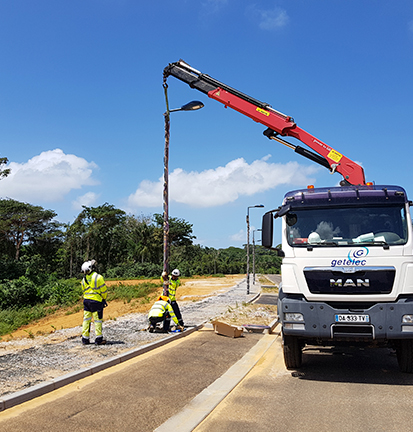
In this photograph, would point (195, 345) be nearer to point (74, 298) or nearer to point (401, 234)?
point (401, 234)

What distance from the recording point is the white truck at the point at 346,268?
6.57 meters

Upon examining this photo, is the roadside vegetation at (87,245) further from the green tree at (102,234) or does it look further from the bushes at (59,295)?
the bushes at (59,295)

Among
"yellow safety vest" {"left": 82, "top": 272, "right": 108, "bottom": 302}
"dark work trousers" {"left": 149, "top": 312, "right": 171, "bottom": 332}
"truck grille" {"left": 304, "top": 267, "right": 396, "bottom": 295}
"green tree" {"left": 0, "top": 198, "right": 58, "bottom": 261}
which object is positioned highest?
"green tree" {"left": 0, "top": 198, "right": 58, "bottom": 261}

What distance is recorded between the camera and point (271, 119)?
1204 cm

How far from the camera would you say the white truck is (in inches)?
→ 259

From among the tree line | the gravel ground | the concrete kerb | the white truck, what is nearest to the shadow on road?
the white truck

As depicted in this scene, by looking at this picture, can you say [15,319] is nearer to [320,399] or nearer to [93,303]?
[93,303]

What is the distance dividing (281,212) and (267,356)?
11.1 feet

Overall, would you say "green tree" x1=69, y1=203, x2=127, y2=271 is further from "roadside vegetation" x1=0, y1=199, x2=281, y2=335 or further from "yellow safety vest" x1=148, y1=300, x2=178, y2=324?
"yellow safety vest" x1=148, y1=300, x2=178, y2=324

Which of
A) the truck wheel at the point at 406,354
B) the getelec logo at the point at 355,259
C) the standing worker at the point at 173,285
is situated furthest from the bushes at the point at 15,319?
the truck wheel at the point at 406,354

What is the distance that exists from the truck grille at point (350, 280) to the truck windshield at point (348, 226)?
454 millimetres

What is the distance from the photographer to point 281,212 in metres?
7.62

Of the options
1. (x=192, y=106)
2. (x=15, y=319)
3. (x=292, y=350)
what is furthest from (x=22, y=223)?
(x=292, y=350)

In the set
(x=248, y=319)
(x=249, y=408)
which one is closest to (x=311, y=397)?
(x=249, y=408)
